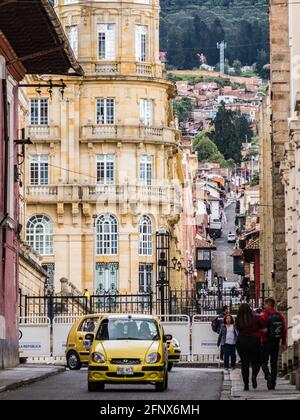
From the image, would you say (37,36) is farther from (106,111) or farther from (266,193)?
(106,111)

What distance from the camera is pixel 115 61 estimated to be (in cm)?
10556

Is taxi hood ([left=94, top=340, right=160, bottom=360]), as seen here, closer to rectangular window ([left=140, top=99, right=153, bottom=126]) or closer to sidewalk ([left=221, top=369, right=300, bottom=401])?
sidewalk ([left=221, top=369, right=300, bottom=401])

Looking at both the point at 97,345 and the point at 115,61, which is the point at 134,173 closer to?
the point at 115,61

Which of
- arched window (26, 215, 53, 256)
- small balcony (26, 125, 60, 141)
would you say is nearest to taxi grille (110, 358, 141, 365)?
arched window (26, 215, 53, 256)

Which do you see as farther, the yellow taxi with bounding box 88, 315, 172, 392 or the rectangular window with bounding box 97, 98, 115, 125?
the rectangular window with bounding box 97, 98, 115, 125

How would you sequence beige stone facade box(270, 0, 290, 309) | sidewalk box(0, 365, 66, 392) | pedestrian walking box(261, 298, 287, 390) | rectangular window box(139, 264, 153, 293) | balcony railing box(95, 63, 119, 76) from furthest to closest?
balcony railing box(95, 63, 119, 76) → rectangular window box(139, 264, 153, 293) → beige stone facade box(270, 0, 290, 309) → sidewalk box(0, 365, 66, 392) → pedestrian walking box(261, 298, 287, 390)

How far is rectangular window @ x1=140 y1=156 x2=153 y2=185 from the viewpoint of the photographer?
350 feet

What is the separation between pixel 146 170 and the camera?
107 metres

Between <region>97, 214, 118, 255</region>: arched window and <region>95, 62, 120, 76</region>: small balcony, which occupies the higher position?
<region>95, 62, 120, 76</region>: small balcony

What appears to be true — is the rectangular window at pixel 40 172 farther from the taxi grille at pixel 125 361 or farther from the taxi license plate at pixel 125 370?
the taxi license plate at pixel 125 370

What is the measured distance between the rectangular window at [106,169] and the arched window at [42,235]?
3.83 metres

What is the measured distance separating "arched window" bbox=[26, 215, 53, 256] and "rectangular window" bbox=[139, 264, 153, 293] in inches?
205

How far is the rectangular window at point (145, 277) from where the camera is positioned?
104875 millimetres
